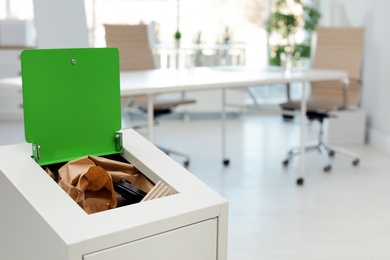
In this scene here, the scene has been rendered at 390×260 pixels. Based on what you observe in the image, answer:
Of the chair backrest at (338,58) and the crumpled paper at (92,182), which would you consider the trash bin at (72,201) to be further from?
the chair backrest at (338,58)

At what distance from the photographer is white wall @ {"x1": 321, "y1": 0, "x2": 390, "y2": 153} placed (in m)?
5.78

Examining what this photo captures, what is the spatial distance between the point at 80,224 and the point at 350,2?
5.76 metres

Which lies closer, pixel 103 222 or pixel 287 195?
pixel 103 222

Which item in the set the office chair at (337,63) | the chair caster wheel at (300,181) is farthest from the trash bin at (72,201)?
the office chair at (337,63)

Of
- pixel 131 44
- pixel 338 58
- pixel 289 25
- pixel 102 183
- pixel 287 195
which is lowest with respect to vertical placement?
pixel 287 195

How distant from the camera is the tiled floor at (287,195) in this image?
3.43m

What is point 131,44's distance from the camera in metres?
5.36

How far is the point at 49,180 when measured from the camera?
1.71 meters

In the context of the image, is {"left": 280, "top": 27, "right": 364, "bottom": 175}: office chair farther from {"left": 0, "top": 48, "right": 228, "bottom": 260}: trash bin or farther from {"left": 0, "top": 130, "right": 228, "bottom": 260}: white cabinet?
{"left": 0, "top": 130, "right": 228, "bottom": 260}: white cabinet

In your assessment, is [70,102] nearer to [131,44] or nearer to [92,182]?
[92,182]

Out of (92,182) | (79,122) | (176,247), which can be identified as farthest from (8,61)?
(176,247)

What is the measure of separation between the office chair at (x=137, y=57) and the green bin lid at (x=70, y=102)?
119 inches

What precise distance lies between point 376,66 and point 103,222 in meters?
5.03

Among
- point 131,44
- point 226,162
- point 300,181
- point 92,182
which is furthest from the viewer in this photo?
point 131,44
